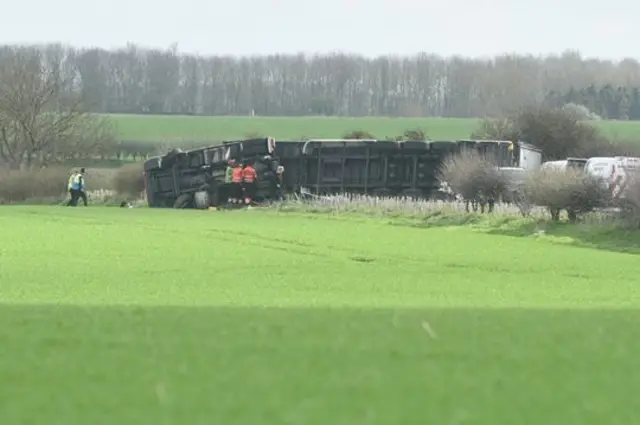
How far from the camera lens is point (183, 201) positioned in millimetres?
42812

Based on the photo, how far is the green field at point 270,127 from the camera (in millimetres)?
85750

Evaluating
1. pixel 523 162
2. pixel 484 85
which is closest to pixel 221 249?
pixel 523 162

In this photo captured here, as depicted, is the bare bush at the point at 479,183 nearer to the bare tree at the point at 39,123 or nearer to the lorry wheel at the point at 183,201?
the lorry wheel at the point at 183,201

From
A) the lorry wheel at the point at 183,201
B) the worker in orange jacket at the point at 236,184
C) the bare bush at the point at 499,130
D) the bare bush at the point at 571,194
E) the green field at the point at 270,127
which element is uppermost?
the bare bush at the point at 571,194

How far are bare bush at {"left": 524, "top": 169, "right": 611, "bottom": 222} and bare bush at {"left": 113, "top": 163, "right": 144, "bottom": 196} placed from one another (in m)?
26.2

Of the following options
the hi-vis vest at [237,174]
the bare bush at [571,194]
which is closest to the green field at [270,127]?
the hi-vis vest at [237,174]

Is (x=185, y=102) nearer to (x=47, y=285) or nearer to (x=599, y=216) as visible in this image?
(x=599, y=216)

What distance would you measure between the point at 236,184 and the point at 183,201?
245 cm

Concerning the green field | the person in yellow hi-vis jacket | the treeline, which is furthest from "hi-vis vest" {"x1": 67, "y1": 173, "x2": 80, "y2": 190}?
the treeline

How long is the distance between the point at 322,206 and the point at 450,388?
100 ft

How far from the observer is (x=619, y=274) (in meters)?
18.6

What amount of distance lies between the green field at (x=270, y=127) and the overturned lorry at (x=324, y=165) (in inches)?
1518

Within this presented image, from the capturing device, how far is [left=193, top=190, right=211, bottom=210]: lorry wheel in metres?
41.9

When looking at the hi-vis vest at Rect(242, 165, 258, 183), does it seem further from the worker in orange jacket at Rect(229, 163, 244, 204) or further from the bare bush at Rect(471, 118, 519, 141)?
the bare bush at Rect(471, 118, 519, 141)
